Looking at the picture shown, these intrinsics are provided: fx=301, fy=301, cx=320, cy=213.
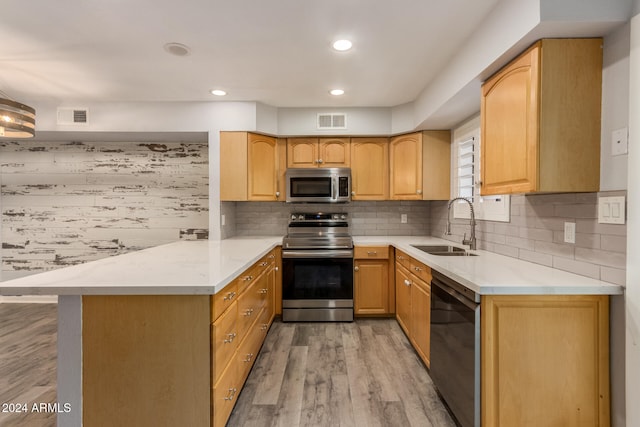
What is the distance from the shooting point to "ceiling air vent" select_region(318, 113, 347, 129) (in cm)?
349

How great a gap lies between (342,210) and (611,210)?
8.91 ft

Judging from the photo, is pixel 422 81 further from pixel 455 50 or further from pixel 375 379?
pixel 375 379

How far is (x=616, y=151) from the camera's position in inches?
54.4

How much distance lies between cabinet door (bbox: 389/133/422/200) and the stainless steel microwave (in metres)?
0.55

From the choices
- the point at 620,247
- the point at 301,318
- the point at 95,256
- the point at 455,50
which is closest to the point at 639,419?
the point at 620,247

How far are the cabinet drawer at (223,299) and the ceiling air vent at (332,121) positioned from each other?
2260mm

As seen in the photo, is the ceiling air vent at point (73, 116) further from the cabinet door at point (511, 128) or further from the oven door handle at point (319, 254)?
the cabinet door at point (511, 128)

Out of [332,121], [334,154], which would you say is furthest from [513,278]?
[332,121]

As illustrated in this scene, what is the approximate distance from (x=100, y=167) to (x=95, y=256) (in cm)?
114

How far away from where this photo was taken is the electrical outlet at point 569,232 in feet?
5.27

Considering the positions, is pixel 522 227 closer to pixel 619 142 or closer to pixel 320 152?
pixel 619 142

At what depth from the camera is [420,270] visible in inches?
92.3

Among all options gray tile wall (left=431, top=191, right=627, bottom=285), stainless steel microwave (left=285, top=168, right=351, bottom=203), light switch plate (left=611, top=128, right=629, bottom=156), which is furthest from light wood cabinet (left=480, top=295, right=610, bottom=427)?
stainless steel microwave (left=285, top=168, right=351, bottom=203)

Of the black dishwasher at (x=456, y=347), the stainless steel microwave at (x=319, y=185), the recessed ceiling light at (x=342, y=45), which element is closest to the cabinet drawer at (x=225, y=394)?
the black dishwasher at (x=456, y=347)
